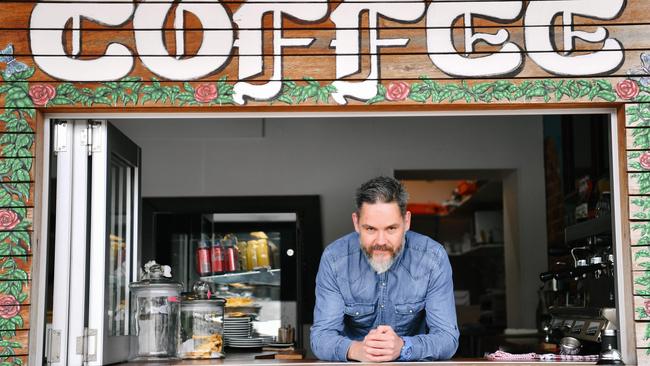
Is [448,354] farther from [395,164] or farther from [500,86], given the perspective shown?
[395,164]

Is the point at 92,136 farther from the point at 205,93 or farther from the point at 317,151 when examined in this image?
the point at 317,151

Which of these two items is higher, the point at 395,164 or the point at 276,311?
the point at 395,164

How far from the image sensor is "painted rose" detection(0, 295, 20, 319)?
3.95 metres

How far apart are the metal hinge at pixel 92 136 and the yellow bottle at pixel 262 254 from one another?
3.00 metres

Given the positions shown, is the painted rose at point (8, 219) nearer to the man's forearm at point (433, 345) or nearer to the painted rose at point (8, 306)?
the painted rose at point (8, 306)

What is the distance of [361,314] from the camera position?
4188mm

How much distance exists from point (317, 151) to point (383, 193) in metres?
3.80

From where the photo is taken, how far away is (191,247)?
718 cm

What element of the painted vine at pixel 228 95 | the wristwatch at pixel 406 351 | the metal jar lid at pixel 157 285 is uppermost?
the painted vine at pixel 228 95

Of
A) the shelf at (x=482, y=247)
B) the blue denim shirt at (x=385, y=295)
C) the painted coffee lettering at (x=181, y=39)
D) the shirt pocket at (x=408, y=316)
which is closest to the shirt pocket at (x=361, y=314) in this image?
the blue denim shirt at (x=385, y=295)

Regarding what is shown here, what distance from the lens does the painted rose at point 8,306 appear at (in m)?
3.95

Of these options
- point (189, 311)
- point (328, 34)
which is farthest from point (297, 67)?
point (189, 311)

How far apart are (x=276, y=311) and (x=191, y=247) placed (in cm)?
81

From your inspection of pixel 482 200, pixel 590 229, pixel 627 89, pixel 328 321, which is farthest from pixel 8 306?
pixel 482 200
